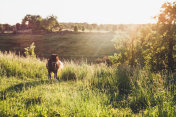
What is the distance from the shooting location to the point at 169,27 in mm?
6719

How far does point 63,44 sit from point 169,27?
162 feet

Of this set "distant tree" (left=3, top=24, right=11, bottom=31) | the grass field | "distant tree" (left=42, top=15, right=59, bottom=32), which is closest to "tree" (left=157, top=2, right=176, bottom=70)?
the grass field

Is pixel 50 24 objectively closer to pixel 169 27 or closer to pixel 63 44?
pixel 63 44

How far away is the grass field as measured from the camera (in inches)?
1812

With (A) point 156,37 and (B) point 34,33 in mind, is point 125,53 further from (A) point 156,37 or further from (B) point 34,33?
(B) point 34,33

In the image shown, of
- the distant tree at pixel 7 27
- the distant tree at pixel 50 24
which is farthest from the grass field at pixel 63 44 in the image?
the distant tree at pixel 7 27

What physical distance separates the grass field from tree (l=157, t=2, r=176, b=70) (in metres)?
36.5

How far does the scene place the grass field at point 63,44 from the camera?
46.0 meters

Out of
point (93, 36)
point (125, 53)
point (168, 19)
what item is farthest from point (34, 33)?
point (168, 19)

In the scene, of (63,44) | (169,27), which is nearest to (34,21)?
(63,44)

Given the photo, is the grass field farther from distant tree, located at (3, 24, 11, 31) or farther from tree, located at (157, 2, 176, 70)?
distant tree, located at (3, 24, 11, 31)

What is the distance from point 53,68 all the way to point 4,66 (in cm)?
321

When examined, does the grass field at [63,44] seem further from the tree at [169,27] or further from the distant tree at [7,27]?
the distant tree at [7,27]

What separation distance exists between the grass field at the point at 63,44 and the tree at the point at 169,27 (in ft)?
120
